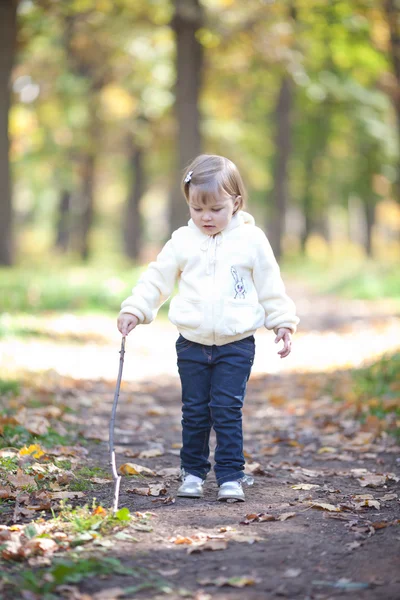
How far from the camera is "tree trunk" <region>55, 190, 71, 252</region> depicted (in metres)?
31.5

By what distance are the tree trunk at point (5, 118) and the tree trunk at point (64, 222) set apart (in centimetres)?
1301

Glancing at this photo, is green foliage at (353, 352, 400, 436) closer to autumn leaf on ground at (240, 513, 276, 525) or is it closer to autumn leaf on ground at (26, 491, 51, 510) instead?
autumn leaf on ground at (240, 513, 276, 525)

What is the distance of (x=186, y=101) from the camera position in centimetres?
1658

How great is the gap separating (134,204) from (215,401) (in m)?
23.1

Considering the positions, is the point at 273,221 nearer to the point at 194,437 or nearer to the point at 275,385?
the point at 275,385

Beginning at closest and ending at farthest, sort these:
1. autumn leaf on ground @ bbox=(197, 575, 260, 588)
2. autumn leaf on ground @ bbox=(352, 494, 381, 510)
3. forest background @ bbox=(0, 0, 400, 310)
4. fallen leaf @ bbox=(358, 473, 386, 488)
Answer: autumn leaf on ground @ bbox=(197, 575, 260, 588) < autumn leaf on ground @ bbox=(352, 494, 381, 510) < fallen leaf @ bbox=(358, 473, 386, 488) < forest background @ bbox=(0, 0, 400, 310)

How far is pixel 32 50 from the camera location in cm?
2069

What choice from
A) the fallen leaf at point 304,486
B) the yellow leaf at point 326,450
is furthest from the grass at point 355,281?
the fallen leaf at point 304,486


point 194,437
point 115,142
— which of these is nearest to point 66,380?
point 194,437

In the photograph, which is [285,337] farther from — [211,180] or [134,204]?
[134,204]

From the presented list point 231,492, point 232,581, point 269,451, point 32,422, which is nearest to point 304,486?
point 231,492

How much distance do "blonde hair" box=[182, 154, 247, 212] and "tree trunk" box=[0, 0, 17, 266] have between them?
44.9 ft

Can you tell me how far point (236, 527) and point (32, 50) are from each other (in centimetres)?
1919

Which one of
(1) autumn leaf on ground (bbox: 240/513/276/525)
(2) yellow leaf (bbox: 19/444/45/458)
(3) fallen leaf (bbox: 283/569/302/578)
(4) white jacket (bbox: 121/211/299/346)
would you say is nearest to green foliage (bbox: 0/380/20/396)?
(2) yellow leaf (bbox: 19/444/45/458)
